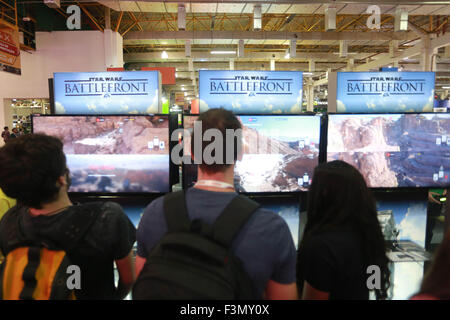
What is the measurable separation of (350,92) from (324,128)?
0.51 meters

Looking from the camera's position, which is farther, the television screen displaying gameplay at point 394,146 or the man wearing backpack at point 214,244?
the television screen displaying gameplay at point 394,146

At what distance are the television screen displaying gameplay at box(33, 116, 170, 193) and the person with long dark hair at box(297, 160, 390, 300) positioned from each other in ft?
5.54

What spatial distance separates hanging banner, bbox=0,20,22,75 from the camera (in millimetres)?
7082

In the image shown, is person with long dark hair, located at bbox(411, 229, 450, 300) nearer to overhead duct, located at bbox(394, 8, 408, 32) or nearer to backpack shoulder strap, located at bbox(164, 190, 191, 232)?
backpack shoulder strap, located at bbox(164, 190, 191, 232)

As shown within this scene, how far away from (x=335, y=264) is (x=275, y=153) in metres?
1.63

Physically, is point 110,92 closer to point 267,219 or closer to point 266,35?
point 267,219

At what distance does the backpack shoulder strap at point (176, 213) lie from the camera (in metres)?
1.07

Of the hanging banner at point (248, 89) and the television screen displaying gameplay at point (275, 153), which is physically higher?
the hanging banner at point (248, 89)

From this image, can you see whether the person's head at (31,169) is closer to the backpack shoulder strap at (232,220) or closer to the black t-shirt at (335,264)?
the backpack shoulder strap at (232,220)

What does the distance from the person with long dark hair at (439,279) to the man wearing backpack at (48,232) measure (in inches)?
44.1

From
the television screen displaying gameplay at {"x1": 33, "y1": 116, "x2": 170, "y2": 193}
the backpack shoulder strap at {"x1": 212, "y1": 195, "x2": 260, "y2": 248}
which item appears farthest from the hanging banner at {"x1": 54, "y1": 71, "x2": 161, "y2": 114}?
the backpack shoulder strap at {"x1": 212, "y1": 195, "x2": 260, "y2": 248}

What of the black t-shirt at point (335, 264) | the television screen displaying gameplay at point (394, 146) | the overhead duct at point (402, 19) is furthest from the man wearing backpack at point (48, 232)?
the overhead duct at point (402, 19)

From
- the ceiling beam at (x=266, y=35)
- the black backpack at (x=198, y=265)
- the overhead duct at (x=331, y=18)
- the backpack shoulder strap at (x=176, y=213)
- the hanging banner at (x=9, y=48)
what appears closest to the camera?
the black backpack at (x=198, y=265)
